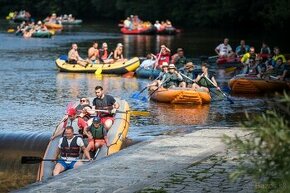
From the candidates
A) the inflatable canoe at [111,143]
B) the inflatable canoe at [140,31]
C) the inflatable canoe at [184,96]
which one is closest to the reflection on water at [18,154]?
the inflatable canoe at [111,143]

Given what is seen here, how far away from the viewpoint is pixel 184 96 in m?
21.9

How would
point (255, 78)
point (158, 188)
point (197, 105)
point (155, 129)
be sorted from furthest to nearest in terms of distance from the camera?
point (255, 78)
point (197, 105)
point (155, 129)
point (158, 188)

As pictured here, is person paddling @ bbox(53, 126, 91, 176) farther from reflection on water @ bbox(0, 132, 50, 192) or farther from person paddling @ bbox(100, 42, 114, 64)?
person paddling @ bbox(100, 42, 114, 64)

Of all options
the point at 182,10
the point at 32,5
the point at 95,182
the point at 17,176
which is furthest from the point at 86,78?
the point at 32,5

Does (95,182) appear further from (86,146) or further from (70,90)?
(70,90)

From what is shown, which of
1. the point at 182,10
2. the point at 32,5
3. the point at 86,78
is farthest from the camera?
the point at 32,5

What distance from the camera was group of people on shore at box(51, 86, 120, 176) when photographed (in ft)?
41.8

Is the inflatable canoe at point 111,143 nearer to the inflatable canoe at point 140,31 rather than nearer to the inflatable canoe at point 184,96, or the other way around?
the inflatable canoe at point 184,96

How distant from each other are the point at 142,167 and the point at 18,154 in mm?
4149

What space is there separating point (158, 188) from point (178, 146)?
3263mm

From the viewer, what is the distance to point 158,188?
31.4 ft

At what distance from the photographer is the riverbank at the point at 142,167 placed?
32.0 ft

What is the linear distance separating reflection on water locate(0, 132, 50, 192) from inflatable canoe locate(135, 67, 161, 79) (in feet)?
43.4

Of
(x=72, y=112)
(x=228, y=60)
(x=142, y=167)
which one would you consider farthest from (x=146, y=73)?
(x=142, y=167)
